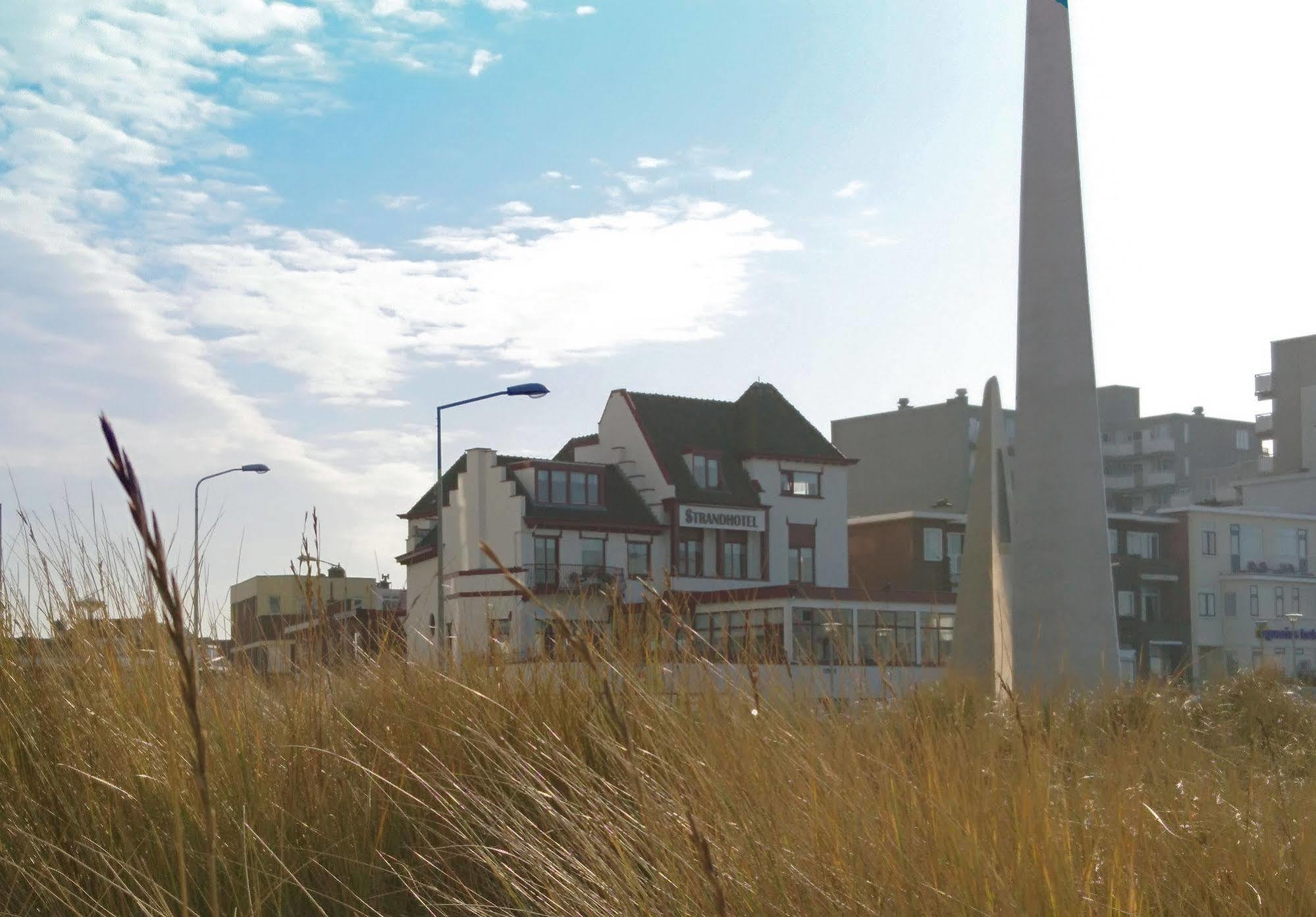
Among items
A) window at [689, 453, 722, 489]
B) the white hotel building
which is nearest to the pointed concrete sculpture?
the white hotel building

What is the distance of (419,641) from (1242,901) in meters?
5.38

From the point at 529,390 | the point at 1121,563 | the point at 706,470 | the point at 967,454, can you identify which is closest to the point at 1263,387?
the point at 967,454

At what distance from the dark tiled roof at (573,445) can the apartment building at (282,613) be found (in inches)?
1853

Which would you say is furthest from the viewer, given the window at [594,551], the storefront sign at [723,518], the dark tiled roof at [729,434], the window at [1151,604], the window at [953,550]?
the window at [1151,604]

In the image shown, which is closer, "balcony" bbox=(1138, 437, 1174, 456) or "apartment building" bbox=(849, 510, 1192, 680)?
"apartment building" bbox=(849, 510, 1192, 680)

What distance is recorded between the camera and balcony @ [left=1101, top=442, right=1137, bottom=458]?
353 ft

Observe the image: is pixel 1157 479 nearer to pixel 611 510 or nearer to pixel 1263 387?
pixel 1263 387

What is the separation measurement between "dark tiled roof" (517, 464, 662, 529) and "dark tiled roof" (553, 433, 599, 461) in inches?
94.8

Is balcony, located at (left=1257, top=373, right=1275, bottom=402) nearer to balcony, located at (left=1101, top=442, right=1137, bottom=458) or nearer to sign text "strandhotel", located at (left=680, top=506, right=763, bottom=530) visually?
balcony, located at (left=1101, top=442, right=1137, bottom=458)

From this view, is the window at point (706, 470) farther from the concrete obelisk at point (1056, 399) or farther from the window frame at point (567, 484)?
the concrete obelisk at point (1056, 399)

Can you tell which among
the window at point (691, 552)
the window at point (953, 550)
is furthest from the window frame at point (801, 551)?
the window at point (953, 550)

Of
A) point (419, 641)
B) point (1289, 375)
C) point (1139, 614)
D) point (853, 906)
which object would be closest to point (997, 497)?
point (419, 641)

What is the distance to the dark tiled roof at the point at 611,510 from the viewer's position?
1962 inches

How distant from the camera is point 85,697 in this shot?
17.8 ft
